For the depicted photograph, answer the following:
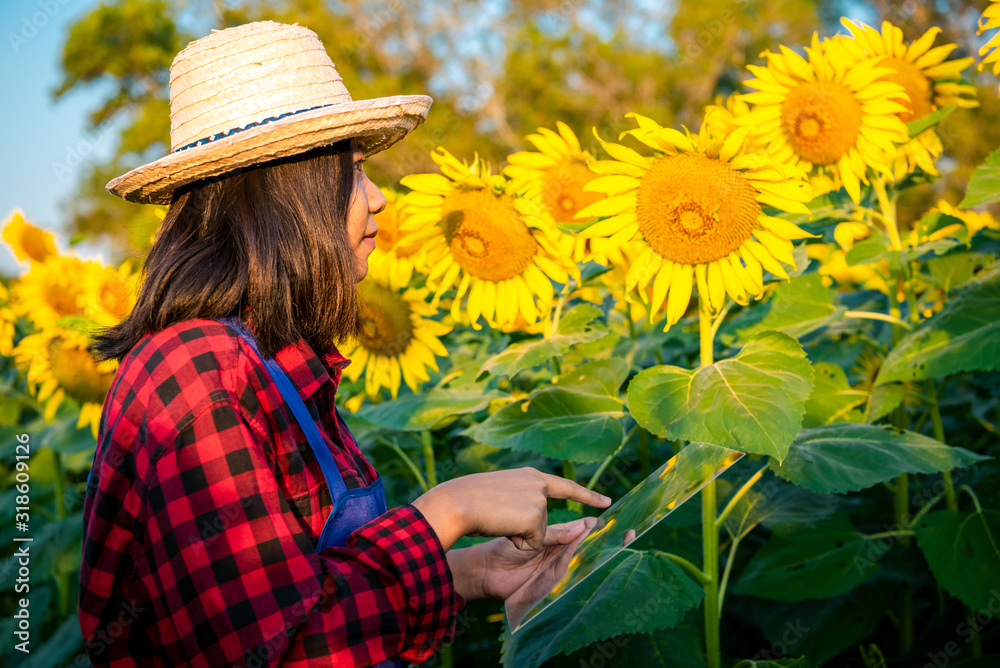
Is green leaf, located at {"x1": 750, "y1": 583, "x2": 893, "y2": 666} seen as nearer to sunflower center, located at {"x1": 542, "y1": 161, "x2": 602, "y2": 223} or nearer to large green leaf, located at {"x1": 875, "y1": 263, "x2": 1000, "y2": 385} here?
large green leaf, located at {"x1": 875, "y1": 263, "x2": 1000, "y2": 385}

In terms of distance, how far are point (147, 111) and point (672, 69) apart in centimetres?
1214

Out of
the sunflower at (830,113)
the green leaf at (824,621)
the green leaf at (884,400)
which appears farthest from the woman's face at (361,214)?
the green leaf at (824,621)

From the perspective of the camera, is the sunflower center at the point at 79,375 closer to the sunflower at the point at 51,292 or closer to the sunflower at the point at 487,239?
the sunflower at the point at 51,292

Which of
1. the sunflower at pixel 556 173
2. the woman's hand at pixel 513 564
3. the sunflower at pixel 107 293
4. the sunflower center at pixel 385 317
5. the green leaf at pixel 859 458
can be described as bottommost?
the woman's hand at pixel 513 564

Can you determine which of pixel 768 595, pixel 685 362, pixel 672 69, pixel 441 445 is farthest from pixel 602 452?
pixel 672 69

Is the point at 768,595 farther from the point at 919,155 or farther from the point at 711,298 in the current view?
the point at 919,155

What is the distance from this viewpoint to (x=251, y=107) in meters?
1.56

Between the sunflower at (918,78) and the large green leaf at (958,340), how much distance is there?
46cm

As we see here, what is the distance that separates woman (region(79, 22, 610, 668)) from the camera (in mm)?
1200

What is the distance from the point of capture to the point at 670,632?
2166mm

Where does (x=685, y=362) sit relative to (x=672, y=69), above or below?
below

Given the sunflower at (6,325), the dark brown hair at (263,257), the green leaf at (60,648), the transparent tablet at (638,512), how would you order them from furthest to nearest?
1. the sunflower at (6,325)
2. the green leaf at (60,648)
3. the dark brown hair at (263,257)
4. the transparent tablet at (638,512)

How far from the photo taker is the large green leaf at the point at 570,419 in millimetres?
2014

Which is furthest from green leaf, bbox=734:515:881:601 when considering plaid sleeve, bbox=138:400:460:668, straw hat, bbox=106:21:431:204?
straw hat, bbox=106:21:431:204
